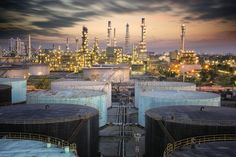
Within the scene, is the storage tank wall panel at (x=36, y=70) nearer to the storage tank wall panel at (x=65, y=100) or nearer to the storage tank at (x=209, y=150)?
the storage tank wall panel at (x=65, y=100)

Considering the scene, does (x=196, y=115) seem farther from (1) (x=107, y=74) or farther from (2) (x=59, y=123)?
(1) (x=107, y=74)

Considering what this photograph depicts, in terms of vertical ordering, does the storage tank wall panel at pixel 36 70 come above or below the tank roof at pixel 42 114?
above

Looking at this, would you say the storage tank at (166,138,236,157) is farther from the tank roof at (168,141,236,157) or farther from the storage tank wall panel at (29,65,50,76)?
the storage tank wall panel at (29,65,50,76)

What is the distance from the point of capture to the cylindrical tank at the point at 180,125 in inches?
884

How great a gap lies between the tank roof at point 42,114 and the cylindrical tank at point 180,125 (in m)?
5.23

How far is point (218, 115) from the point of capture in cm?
2595

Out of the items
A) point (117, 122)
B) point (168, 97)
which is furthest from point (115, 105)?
point (168, 97)

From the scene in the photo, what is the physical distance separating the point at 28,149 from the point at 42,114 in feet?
26.7

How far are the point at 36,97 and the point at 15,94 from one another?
1663cm

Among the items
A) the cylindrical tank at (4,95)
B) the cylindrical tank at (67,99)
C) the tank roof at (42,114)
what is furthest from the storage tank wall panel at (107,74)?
the tank roof at (42,114)

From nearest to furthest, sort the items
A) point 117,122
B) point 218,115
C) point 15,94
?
point 218,115 → point 117,122 → point 15,94

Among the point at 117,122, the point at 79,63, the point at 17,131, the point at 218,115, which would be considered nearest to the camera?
the point at 17,131

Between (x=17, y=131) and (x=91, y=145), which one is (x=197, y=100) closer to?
(x=91, y=145)

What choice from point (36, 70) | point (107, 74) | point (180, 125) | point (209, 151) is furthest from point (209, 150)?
point (36, 70)
